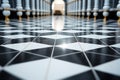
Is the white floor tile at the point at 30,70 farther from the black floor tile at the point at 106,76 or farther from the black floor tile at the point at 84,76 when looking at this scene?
the black floor tile at the point at 106,76

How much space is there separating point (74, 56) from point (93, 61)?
19 cm

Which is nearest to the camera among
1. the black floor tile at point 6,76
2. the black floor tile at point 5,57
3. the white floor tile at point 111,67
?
the black floor tile at point 6,76

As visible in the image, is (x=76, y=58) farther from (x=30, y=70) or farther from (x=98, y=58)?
(x=30, y=70)

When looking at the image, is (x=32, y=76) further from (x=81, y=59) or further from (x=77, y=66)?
(x=81, y=59)

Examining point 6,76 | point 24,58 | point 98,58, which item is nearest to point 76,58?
point 98,58

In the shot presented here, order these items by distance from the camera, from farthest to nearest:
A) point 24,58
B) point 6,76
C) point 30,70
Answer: point 24,58
point 30,70
point 6,76

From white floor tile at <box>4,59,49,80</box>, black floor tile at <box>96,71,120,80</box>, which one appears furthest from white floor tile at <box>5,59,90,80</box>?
black floor tile at <box>96,71,120,80</box>

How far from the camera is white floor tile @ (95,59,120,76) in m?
1.02

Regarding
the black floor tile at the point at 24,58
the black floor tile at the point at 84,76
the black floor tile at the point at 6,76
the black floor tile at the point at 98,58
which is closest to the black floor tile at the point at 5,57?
the black floor tile at the point at 24,58

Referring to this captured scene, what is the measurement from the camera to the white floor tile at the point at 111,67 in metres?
1.02

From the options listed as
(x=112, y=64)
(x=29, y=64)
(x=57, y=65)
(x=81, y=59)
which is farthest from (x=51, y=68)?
(x=112, y=64)

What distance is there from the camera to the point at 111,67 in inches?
43.0

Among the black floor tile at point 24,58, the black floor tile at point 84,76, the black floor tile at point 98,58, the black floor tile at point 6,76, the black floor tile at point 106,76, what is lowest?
the black floor tile at point 106,76

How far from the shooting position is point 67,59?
127 cm
